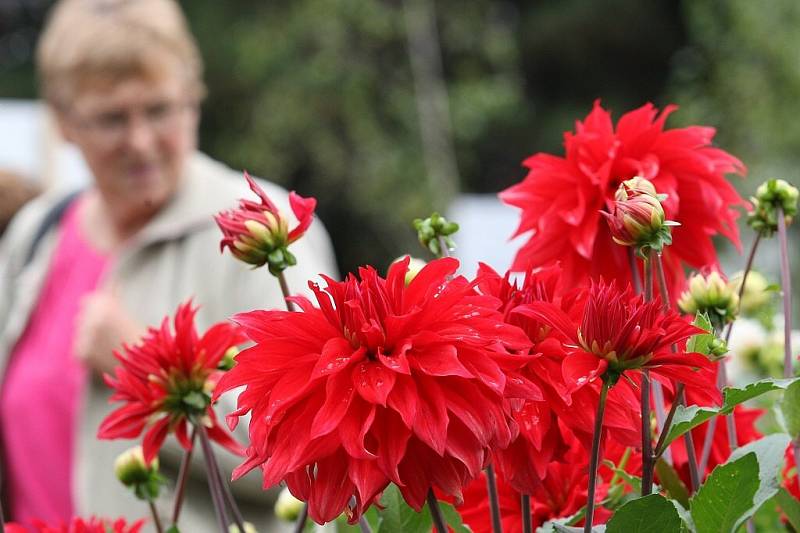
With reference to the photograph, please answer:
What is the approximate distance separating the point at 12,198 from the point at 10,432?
839mm

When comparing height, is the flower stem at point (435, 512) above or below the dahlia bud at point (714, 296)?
below

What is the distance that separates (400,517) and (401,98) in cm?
736

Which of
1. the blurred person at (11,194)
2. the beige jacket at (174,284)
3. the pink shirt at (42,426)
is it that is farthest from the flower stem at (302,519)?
the blurred person at (11,194)

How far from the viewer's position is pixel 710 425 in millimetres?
535

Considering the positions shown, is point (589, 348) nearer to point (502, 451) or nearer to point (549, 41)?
point (502, 451)

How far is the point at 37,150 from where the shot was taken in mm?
3434

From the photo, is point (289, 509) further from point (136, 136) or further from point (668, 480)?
point (136, 136)

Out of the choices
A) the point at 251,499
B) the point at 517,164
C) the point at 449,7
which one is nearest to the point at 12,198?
the point at 251,499

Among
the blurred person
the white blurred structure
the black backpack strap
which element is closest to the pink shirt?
the black backpack strap

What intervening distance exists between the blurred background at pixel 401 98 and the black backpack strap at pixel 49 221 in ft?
15.4

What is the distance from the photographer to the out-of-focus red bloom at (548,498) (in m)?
0.52

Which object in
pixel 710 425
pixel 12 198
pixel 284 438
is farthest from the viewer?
pixel 12 198

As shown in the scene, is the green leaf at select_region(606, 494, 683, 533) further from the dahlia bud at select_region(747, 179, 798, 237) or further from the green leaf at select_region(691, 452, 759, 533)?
the dahlia bud at select_region(747, 179, 798, 237)

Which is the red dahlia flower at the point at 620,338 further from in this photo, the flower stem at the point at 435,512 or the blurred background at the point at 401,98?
the blurred background at the point at 401,98
